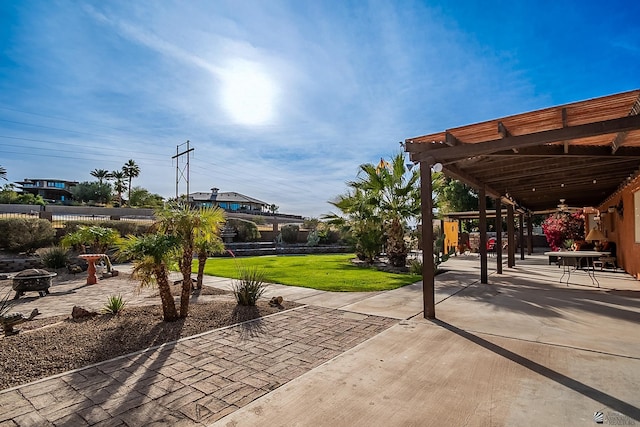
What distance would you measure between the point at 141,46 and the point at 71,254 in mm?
8787

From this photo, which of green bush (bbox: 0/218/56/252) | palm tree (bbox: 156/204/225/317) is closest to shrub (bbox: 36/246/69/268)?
green bush (bbox: 0/218/56/252)

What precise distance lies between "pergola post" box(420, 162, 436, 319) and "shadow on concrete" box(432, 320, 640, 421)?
0.88m

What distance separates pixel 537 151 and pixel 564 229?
13608 millimetres

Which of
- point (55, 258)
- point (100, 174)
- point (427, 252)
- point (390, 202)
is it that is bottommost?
point (55, 258)

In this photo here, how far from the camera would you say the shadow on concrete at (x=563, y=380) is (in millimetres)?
2502

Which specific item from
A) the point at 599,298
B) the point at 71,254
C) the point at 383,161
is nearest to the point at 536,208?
the point at 383,161

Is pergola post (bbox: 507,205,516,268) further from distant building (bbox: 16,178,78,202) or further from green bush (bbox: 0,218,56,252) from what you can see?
distant building (bbox: 16,178,78,202)

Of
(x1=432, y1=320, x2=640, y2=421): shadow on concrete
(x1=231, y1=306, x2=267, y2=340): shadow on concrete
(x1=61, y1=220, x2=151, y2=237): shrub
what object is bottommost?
(x1=231, y1=306, x2=267, y2=340): shadow on concrete

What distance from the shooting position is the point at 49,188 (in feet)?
215

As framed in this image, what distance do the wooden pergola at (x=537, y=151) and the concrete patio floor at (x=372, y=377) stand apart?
142cm

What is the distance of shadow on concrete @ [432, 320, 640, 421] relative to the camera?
2.50 meters

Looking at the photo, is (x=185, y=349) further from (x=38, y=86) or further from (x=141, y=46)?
(x=38, y=86)

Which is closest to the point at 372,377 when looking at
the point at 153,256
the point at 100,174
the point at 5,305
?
the point at 153,256

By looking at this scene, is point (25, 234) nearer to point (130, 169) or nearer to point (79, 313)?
point (79, 313)
